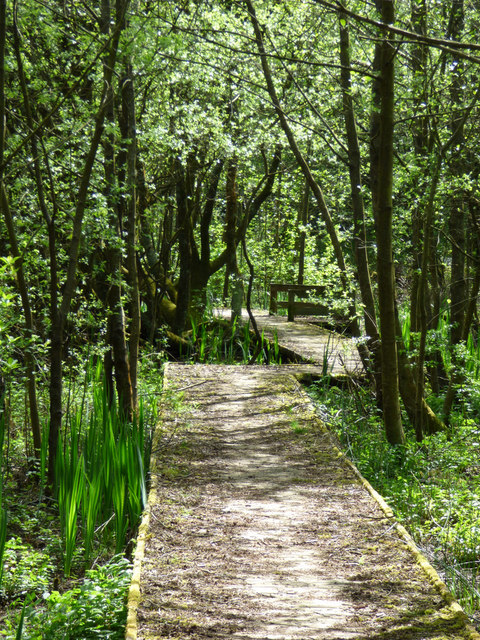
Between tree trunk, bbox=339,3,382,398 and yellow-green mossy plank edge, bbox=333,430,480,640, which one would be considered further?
tree trunk, bbox=339,3,382,398

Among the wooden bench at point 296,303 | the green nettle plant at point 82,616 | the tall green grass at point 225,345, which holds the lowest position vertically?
the green nettle plant at point 82,616

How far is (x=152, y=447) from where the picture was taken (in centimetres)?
561

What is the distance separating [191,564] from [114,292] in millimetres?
3373

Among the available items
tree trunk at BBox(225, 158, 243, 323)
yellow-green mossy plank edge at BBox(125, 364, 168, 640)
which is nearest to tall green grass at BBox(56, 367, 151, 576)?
yellow-green mossy plank edge at BBox(125, 364, 168, 640)

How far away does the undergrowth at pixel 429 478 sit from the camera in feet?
14.0

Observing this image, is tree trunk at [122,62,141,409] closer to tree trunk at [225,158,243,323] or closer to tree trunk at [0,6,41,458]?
tree trunk at [0,6,41,458]

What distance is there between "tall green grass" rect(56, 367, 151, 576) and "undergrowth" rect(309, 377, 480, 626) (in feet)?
5.61

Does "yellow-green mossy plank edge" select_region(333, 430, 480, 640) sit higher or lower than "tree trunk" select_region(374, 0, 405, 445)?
lower

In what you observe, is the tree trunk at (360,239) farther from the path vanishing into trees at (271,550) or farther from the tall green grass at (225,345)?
the tall green grass at (225,345)

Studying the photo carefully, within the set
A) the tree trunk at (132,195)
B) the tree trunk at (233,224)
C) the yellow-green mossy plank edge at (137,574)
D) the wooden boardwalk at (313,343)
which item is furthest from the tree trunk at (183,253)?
the yellow-green mossy plank edge at (137,574)

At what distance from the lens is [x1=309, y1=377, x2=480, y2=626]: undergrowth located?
4270 mm

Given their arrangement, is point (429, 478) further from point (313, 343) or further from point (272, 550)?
point (313, 343)

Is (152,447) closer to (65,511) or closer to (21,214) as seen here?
(65,511)

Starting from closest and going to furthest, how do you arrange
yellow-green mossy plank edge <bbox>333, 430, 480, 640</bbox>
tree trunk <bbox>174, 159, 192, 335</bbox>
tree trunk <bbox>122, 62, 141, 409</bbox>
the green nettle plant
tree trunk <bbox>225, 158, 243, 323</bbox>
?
yellow-green mossy plank edge <bbox>333, 430, 480, 640</bbox>, the green nettle plant, tree trunk <bbox>122, 62, 141, 409</bbox>, tree trunk <bbox>174, 159, 192, 335</bbox>, tree trunk <bbox>225, 158, 243, 323</bbox>
